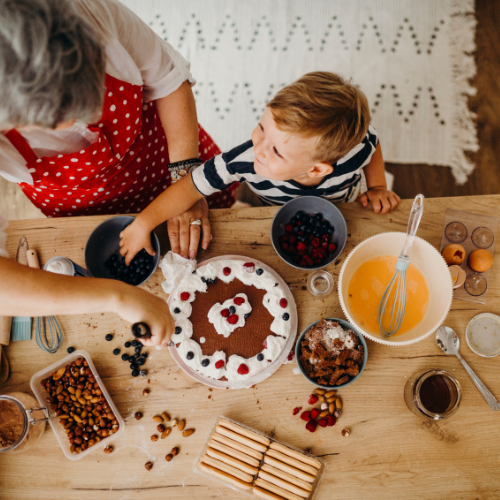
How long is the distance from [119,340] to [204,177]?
0.58 metres

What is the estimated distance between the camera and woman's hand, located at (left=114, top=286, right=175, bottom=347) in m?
0.86

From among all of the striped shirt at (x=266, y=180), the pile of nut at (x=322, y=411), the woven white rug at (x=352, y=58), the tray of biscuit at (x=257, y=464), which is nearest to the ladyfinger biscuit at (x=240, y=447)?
the tray of biscuit at (x=257, y=464)

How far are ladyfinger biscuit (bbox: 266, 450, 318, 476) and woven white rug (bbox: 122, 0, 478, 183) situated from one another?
5.34 ft

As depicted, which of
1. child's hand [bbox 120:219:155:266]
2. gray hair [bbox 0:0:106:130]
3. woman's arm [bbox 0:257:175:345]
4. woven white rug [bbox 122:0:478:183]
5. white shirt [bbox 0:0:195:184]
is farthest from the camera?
woven white rug [bbox 122:0:478:183]

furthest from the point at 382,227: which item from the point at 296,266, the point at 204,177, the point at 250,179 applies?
the point at 204,177

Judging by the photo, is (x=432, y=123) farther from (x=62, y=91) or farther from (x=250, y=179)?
(x=62, y=91)

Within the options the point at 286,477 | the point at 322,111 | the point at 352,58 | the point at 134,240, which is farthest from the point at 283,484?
the point at 352,58

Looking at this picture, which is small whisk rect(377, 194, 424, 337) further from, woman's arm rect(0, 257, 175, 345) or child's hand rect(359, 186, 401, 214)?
woman's arm rect(0, 257, 175, 345)

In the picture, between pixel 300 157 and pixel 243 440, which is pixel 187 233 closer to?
pixel 300 157

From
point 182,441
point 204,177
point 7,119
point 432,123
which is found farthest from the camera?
point 432,123

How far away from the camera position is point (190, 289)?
43.2 inches

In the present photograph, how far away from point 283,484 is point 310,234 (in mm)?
710

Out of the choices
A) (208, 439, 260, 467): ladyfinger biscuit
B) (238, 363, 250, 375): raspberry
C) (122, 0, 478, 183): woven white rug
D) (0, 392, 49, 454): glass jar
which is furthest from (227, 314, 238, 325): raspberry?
(122, 0, 478, 183): woven white rug

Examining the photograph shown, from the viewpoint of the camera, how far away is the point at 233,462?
40.0 inches
